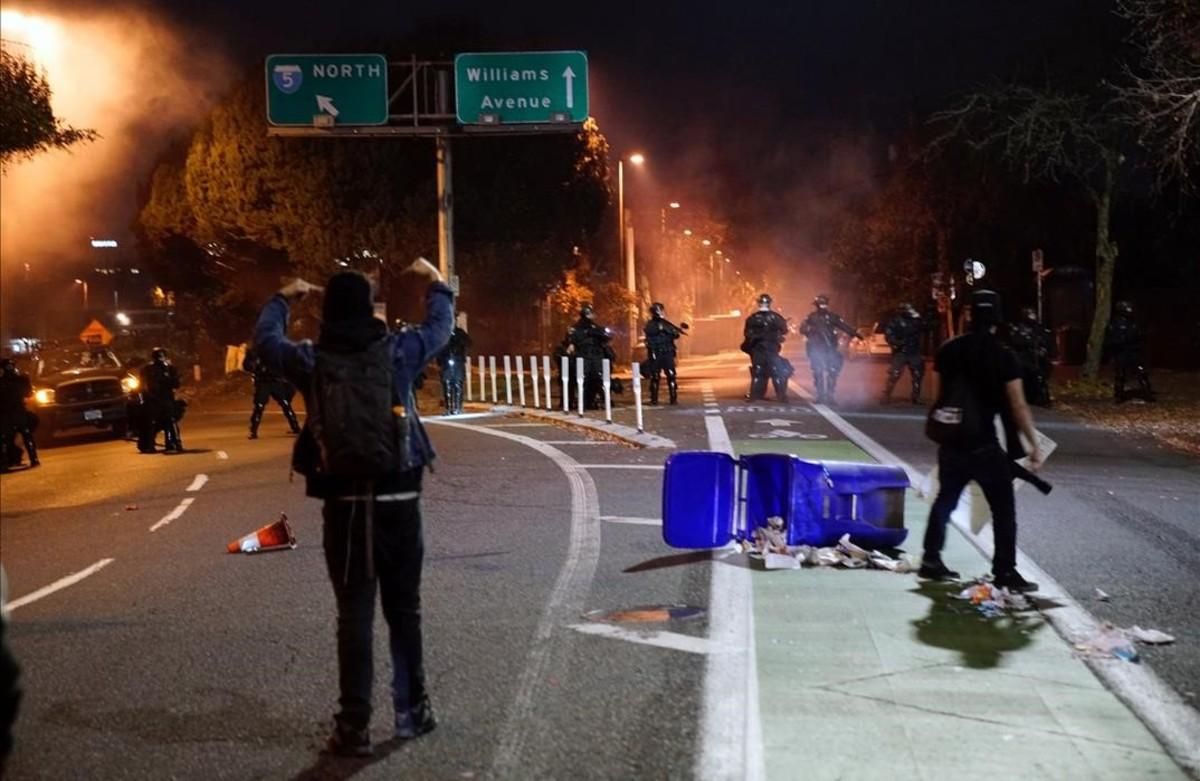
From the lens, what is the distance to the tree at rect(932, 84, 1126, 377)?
24516 millimetres

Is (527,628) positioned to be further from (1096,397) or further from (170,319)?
(170,319)

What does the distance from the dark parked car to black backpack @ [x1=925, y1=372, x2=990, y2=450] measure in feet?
55.3

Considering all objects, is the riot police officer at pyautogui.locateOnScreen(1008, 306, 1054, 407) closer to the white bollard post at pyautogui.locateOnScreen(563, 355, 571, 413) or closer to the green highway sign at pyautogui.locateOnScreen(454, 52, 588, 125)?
the white bollard post at pyautogui.locateOnScreen(563, 355, 571, 413)

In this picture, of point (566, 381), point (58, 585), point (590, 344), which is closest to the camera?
point (58, 585)

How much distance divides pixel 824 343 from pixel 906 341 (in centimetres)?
146

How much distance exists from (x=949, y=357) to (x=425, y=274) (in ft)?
11.8

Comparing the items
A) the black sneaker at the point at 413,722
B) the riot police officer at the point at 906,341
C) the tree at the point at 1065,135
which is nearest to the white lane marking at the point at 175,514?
the black sneaker at the point at 413,722

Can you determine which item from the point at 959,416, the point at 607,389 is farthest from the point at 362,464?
the point at 607,389

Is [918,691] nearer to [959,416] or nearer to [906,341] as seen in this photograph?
[959,416]

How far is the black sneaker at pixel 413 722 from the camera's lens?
5328 mm

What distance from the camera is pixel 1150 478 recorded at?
43.6ft

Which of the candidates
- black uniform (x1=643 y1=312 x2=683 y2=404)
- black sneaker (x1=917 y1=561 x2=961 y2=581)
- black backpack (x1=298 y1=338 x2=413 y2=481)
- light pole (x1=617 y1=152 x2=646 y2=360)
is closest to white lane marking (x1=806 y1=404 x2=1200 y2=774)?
black sneaker (x1=917 y1=561 x2=961 y2=581)

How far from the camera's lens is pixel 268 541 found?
9930 mm

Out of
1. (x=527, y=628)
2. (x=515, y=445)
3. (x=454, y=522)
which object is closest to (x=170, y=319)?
(x=515, y=445)
